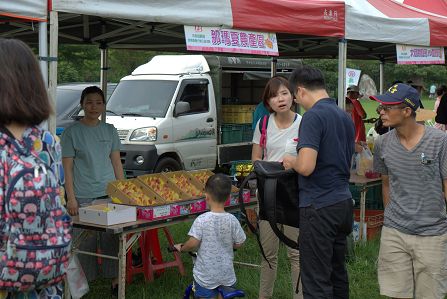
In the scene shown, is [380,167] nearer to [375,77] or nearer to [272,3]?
[272,3]

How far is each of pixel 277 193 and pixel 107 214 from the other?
121 cm

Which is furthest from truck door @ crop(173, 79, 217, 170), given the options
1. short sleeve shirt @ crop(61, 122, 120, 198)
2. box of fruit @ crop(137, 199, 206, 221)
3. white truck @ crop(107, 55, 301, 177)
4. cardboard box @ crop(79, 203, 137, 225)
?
cardboard box @ crop(79, 203, 137, 225)

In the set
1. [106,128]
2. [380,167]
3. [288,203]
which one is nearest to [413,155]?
[380,167]

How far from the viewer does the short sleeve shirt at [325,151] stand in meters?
3.71

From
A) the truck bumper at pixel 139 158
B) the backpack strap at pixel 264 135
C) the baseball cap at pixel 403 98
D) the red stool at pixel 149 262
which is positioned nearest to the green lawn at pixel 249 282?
the red stool at pixel 149 262

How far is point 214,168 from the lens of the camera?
1270cm

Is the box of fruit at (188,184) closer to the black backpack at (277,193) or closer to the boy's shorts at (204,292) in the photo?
the boy's shorts at (204,292)

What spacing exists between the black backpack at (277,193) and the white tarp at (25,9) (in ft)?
5.14

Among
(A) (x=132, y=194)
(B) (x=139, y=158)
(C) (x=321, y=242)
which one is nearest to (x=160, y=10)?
(A) (x=132, y=194)

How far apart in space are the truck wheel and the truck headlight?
45 centimetres

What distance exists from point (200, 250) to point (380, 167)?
4.16 ft

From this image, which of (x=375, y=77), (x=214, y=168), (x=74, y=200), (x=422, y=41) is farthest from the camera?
(x=375, y=77)

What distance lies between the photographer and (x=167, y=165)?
1153cm

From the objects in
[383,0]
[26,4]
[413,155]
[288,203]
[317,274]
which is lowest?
[317,274]
